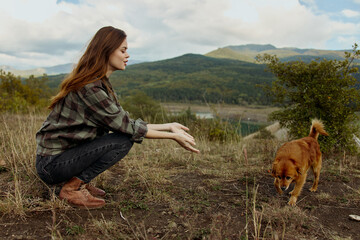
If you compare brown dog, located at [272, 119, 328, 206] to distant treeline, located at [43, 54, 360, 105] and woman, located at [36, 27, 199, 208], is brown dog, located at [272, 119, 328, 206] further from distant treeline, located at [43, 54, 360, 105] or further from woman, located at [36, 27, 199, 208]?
distant treeline, located at [43, 54, 360, 105]

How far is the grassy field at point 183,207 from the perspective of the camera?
87.3 inches

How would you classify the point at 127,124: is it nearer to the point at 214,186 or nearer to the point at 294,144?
the point at 214,186

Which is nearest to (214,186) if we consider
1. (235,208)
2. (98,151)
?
(235,208)

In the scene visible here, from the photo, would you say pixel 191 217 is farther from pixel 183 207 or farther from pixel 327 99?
pixel 327 99

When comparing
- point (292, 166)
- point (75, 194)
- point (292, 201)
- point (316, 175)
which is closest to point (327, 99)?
point (316, 175)

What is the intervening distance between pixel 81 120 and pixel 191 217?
55.6 inches

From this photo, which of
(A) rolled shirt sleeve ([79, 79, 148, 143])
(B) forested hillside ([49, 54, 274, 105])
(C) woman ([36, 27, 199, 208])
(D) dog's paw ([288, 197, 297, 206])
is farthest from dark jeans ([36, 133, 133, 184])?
(B) forested hillside ([49, 54, 274, 105])

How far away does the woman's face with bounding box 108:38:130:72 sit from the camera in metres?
2.52

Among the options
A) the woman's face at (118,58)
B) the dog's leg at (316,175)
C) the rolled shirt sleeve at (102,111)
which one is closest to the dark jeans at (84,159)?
the rolled shirt sleeve at (102,111)

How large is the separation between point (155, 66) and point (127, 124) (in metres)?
196

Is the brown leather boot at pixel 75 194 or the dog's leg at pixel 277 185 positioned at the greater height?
the brown leather boot at pixel 75 194

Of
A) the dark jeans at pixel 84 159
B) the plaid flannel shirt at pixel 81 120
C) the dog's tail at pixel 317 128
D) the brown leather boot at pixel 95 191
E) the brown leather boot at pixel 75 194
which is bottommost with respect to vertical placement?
the brown leather boot at pixel 95 191

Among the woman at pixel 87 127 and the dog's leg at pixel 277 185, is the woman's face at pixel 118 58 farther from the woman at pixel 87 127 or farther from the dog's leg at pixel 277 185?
the dog's leg at pixel 277 185

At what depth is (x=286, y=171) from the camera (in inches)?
119
